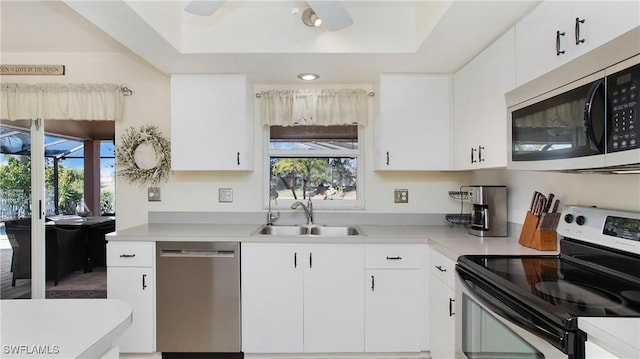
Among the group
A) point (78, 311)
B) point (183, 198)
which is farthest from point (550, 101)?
point (183, 198)

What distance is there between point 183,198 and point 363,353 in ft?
6.10

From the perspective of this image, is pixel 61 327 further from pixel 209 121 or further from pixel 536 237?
pixel 536 237

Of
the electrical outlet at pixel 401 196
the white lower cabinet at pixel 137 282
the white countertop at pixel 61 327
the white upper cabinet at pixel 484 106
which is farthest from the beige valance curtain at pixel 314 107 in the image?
the white countertop at pixel 61 327

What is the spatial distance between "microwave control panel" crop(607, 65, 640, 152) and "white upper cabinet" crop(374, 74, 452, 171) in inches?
56.6

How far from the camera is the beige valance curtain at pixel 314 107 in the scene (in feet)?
8.96

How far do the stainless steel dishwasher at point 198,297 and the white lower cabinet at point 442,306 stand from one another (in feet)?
4.13

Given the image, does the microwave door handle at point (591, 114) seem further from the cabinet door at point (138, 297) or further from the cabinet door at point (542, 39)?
the cabinet door at point (138, 297)

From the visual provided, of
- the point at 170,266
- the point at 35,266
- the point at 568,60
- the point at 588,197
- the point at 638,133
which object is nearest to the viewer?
the point at 638,133

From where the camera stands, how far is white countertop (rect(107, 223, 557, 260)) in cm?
183

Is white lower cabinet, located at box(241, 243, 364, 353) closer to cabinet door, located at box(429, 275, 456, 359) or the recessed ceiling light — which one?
cabinet door, located at box(429, 275, 456, 359)

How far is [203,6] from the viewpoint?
63.6 inches

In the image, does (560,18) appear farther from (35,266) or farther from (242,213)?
(35,266)

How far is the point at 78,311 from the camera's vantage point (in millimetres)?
980

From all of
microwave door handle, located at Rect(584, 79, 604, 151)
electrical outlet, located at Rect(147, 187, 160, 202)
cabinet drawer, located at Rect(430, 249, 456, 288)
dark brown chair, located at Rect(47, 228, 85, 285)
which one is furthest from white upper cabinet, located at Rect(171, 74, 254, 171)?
dark brown chair, located at Rect(47, 228, 85, 285)
